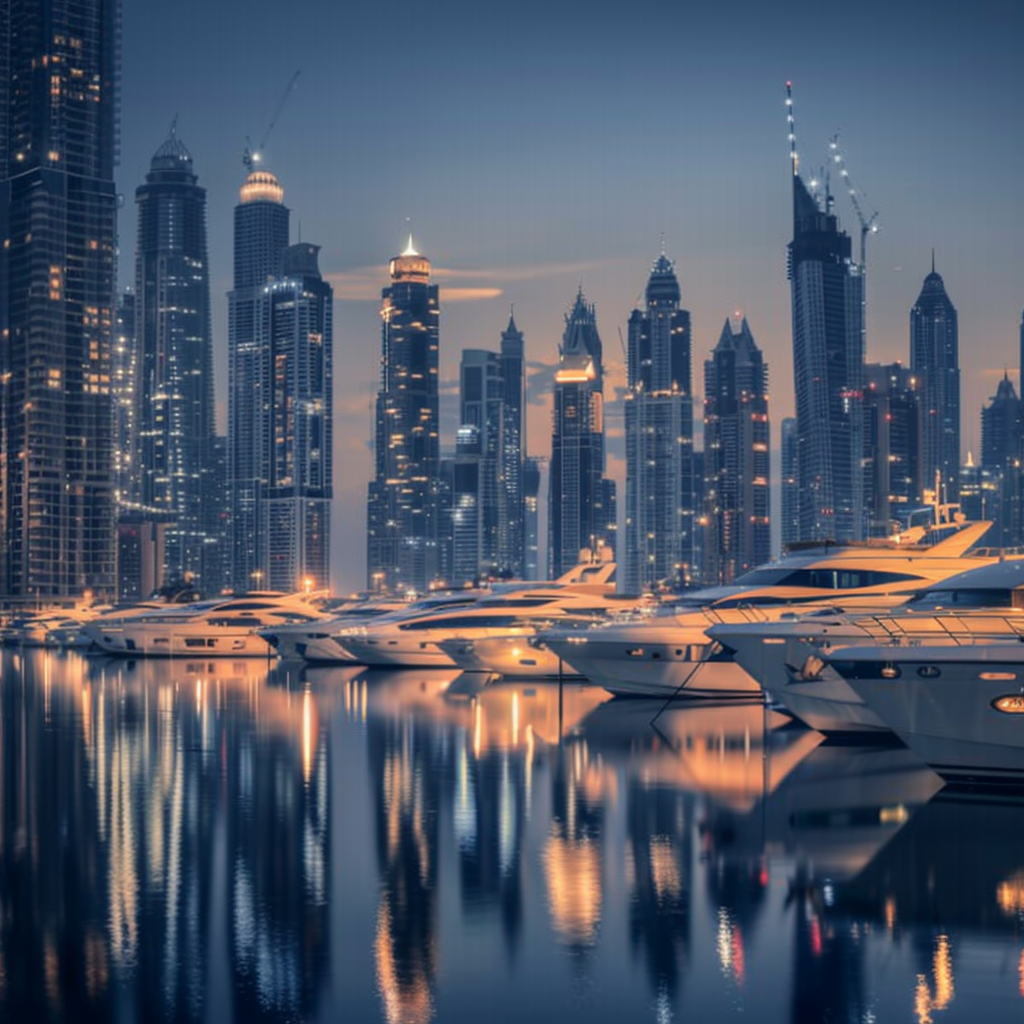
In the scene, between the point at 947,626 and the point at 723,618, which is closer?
the point at 947,626

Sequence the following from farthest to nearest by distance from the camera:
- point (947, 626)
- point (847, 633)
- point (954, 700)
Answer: point (847, 633) → point (947, 626) → point (954, 700)

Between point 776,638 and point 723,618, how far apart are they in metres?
10.6

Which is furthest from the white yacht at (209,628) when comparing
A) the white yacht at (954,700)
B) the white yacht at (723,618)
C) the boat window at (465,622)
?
the white yacht at (954,700)

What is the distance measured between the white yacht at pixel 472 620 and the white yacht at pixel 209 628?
58.9 feet

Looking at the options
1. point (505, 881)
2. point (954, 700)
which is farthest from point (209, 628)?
point (505, 881)

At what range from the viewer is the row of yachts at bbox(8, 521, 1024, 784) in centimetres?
3027

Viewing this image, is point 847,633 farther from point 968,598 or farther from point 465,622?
point 465,622

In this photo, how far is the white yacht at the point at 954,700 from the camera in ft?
96.1

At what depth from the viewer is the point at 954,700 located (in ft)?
98.1

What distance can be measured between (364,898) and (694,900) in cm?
469

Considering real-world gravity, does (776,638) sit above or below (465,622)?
above

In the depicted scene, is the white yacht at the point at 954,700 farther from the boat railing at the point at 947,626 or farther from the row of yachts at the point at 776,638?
the boat railing at the point at 947,626

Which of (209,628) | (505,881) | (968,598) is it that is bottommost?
(209,628)

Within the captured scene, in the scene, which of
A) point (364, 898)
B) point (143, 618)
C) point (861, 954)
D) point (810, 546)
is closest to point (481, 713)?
point (810, 546)
